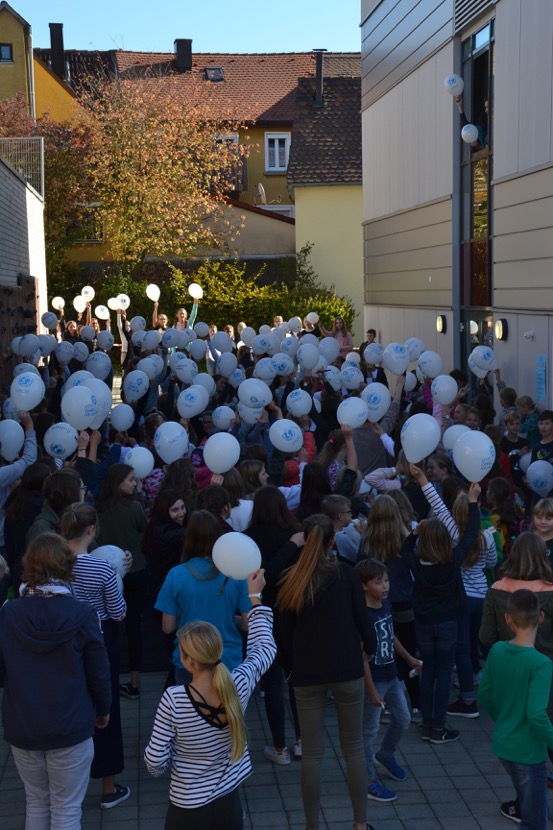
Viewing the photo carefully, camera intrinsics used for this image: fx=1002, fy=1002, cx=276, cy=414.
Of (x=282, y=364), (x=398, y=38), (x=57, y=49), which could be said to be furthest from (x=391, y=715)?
(x=57, y=49)

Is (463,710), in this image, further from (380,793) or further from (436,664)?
(380,793)

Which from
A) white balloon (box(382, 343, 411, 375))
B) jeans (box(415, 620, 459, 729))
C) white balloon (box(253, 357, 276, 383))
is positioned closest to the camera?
jeans (box(415, 620, 459, 729))

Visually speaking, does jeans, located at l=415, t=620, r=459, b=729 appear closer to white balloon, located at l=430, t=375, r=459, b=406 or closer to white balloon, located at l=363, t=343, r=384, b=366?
white balloon, located at l=430, t=375, r=459, b=406

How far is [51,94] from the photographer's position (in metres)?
42.2

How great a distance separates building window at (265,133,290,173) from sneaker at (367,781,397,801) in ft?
128

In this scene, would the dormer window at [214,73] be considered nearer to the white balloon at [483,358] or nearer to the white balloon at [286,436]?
the white balloon at [483,358]

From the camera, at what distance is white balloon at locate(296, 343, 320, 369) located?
12258 millimetres

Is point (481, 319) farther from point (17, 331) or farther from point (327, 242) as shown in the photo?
point (327, 242)

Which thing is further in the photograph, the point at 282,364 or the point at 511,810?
the point at 282,364

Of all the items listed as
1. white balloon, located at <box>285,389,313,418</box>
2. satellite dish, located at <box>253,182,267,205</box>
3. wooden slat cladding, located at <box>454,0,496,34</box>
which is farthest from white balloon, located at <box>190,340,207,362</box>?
satellite dish, located at <box>253,182,267,205</box>

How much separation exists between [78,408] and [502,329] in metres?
7.17

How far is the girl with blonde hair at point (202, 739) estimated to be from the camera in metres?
3.72

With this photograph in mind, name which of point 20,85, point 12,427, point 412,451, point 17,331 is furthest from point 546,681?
point 20,85

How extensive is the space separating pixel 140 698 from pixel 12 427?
227 cm
